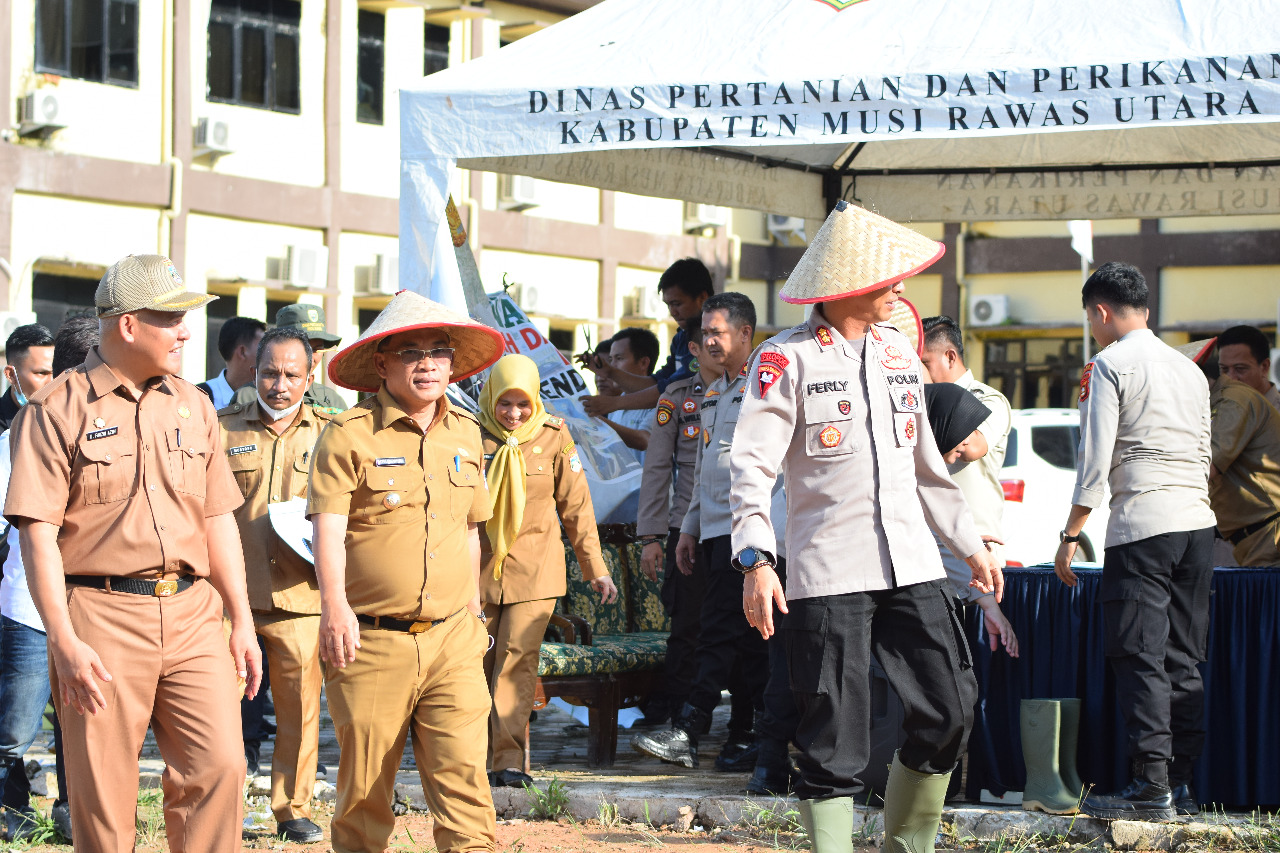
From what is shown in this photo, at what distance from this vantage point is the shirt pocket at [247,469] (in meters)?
6.09

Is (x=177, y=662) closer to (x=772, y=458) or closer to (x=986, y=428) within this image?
(x=772, y=458)

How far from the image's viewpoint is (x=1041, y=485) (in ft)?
42.7

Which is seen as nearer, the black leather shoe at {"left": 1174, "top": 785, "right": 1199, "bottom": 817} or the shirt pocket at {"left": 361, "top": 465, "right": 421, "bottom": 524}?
the shirt pocket at {"left": 361, "top": 465, "right": 421, "bottom": 524}

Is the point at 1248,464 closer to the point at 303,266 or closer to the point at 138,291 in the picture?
A: the point at 138,291

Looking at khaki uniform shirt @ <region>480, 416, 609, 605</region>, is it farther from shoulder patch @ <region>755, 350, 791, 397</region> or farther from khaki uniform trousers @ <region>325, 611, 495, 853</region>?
shoulder patch @ <region>755, 350, 791, 397</region>

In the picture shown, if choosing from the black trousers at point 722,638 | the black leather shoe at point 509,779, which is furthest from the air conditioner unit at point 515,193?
the black leather shoe at point 509,779

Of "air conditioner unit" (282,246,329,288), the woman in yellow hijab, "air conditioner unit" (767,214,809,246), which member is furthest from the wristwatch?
"air conditioner unit" (767,214,809,246)

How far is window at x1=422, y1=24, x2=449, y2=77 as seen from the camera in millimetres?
21656

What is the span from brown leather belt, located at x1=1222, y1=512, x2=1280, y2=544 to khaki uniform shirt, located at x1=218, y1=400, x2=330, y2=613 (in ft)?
12.5

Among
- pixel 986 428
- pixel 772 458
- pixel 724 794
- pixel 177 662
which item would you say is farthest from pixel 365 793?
pixel 986 428

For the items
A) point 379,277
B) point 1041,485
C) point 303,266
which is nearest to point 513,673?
point 1041,485

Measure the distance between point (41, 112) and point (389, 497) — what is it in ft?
46.3

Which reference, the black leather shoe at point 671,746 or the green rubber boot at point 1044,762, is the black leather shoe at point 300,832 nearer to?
the black leather shoe at point 671,746

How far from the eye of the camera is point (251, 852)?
5.75 metres
